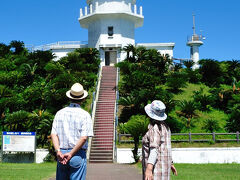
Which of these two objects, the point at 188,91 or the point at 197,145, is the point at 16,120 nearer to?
the point at 197,145

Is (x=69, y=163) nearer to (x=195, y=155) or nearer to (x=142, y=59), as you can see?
(x=195, y=155)

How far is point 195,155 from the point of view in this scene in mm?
17312

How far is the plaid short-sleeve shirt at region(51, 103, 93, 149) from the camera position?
14.3 feet

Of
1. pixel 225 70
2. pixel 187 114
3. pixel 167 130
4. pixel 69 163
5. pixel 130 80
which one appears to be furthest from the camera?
pixel 225 70

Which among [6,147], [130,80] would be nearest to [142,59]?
[130,80]

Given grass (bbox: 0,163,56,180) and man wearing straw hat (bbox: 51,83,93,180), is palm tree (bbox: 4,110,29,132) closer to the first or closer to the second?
grass (bbox: 0,163,56,180)

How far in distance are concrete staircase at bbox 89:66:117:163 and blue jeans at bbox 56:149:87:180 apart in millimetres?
12718

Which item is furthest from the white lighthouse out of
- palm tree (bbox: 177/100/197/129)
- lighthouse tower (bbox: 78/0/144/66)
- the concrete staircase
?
palm tree (bbox: 177/100/197/129)

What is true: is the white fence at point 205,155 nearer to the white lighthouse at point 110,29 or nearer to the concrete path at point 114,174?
the concrete path at point 114,174

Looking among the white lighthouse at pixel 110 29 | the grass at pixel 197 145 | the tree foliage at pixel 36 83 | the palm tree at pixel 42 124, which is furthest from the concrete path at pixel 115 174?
the white lighthouse at pixel 110 29

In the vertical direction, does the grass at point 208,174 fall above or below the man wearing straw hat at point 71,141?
below

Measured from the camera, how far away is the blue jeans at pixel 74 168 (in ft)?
14.0

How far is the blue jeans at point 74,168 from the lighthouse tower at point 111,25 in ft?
106

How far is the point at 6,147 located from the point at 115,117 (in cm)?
689
